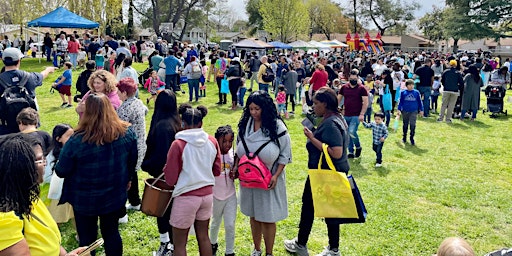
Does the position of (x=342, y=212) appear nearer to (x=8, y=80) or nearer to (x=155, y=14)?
(x=8, y=80)

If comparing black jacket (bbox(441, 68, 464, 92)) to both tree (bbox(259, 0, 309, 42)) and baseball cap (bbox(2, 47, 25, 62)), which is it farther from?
tree (bbox(259, 0, 309, 42))

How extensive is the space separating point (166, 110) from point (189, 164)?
819mm

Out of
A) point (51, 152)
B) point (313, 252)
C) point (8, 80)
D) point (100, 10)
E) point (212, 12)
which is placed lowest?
point (313, 252)

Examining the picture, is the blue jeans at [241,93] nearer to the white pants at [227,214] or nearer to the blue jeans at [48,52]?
the white pants at [227,214]

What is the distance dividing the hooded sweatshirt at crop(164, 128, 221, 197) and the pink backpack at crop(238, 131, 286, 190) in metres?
0.36

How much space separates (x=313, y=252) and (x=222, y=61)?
38.3 ft

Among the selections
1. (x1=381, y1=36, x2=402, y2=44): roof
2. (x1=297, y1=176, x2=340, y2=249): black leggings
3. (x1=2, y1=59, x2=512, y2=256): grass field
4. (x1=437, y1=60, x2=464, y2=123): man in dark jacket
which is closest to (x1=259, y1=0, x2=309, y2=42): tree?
(x1=381, y1=36, x2=402, y2=44): roof

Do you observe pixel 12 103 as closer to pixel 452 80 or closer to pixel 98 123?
pixel 98 123

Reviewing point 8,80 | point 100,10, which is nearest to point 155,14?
point 100,10

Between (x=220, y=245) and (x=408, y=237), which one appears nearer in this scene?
(x=220, y=245)

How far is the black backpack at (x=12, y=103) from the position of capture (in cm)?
508

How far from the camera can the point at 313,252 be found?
15.1 feet

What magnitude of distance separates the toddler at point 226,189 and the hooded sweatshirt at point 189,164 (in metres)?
0.44

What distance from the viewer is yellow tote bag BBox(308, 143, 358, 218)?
152 inches
